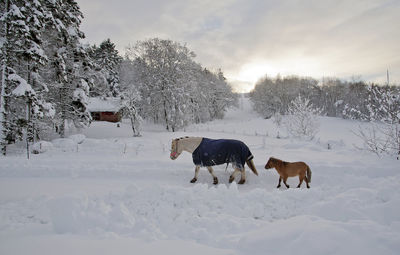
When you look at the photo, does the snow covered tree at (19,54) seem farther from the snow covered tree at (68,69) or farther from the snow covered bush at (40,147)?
the snow covered tree at (68,69)

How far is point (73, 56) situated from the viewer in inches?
697

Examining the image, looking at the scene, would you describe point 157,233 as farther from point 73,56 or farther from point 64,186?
point 73,56

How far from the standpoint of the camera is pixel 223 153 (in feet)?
20.3

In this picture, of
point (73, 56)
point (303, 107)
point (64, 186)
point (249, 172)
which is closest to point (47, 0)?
point (73, 56)

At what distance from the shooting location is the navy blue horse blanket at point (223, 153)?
6.14 metres

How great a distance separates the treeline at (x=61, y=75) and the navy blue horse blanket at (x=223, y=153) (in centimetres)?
996

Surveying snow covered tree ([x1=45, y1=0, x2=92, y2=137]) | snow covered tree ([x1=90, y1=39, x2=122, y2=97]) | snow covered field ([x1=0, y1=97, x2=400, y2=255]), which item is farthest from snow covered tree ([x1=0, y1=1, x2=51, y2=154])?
snow covered tree ([x1=90, y1=39, x2=122, y2=97])

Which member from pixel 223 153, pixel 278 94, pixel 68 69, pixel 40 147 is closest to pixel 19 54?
pixel 40 147

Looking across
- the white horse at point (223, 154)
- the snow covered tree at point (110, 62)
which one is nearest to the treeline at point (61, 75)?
the white horse at point (223, 154)

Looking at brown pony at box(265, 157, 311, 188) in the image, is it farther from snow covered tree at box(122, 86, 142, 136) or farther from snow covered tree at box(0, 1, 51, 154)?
snow covered tree at box(122, 86, 142, 136)

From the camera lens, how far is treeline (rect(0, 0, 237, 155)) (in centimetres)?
1158

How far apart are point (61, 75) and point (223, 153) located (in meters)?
15.9

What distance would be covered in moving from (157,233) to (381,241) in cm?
319

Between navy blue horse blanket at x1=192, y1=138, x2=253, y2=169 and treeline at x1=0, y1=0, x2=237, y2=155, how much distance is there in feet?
32.7
